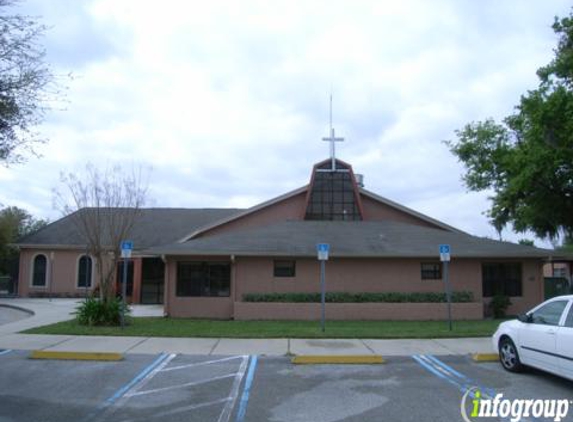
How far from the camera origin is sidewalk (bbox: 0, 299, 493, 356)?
38.6ft

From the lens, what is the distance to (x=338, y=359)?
427 inches

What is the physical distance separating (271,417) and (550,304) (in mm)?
5491

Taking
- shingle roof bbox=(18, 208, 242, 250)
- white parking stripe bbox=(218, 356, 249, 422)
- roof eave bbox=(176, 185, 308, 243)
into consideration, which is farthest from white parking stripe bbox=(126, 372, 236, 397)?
shingle roof bbox=(18, 208, 242, 250)

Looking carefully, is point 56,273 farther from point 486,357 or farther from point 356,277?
point 486,357

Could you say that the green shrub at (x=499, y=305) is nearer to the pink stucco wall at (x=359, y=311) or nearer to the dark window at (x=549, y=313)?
the pink stucco wall at (x=359, y=311)

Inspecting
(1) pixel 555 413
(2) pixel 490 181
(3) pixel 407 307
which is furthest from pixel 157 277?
(1) pixel 555 413

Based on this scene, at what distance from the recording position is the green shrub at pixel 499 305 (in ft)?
66.7

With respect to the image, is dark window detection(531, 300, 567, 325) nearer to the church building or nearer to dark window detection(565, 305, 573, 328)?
dark window detection(565, 305, 573, 328)

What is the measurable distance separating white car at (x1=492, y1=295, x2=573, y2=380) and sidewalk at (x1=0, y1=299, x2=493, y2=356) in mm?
2061

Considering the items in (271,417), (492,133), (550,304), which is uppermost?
(492,133)

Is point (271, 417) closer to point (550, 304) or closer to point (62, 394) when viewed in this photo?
point (62, 394)

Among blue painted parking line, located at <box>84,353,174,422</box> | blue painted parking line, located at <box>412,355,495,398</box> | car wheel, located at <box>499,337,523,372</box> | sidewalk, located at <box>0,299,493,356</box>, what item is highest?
car wheel, located at <box>499,337,523,372</box>

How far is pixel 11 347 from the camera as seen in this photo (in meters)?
12.0

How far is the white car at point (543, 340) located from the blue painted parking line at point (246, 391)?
16.0ft
